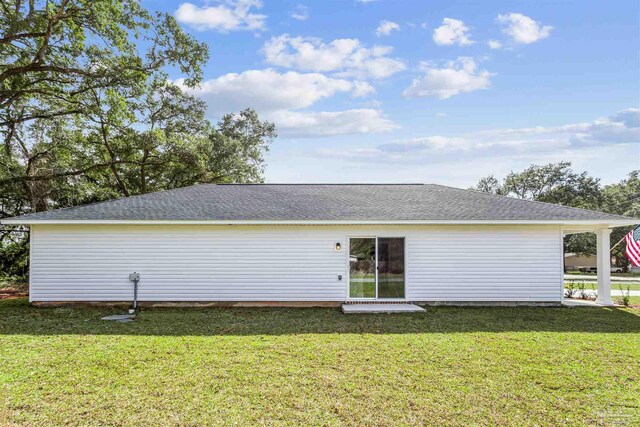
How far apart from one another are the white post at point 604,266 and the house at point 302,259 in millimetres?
61

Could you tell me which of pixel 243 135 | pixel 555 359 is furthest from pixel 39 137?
pixel 555 359

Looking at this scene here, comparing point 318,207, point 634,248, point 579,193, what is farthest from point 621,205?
point 318,207

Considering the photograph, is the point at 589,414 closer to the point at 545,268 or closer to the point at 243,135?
the point at 545,268

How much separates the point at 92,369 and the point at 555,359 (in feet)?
22.0

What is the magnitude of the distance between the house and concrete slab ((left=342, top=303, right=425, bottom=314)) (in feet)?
1.38

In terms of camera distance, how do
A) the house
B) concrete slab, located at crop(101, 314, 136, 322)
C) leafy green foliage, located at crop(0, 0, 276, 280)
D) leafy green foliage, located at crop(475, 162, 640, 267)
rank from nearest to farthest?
1. concrete slab, located at crop(101, 314, 136, 322)
2. the house
3. leafy green foliage, located at crop(0, 0, 276, 280)
4. leafy green foliage, located at crop(475, 162, 640, 267)

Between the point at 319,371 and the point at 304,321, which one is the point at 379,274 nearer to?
the point at 304,321

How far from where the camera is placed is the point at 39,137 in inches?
769

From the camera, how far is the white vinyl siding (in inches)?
420

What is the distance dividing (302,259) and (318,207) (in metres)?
1.70

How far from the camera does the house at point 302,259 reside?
10.6m

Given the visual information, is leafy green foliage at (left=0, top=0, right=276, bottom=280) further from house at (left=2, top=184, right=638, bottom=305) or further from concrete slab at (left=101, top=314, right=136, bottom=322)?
concrete slab at (left=101, top=314, right=136, bottom=322)

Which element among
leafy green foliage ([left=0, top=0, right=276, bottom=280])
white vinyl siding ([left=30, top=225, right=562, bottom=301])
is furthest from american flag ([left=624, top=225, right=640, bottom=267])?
leafy green foliage ([left=0, top=0, right=276, bottom=280])

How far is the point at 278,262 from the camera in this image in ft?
35.4
